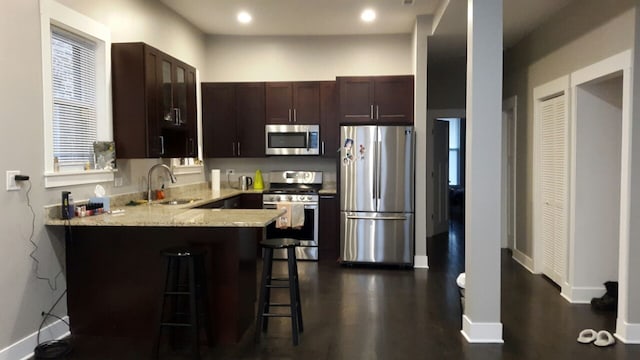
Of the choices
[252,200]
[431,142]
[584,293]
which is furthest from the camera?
[431,142]

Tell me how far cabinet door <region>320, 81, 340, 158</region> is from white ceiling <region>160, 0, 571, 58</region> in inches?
31.2

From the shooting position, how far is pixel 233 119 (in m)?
6.36

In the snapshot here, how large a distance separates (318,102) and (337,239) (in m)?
1.88

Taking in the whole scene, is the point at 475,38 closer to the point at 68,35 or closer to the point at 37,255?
the point at 68,35

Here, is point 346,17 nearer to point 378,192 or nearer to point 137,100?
point 378,192

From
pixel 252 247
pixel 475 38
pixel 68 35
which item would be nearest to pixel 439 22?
pixel 475 38

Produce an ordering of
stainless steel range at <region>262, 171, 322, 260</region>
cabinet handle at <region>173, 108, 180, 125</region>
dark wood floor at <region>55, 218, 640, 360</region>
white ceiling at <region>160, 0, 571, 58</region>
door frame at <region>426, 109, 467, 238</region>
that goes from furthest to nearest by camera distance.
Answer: door frame at <region>426, 109, 467, 238</region> → stainless steel range at <region>262, 171, 322, 260</region> → white ceiling at <region>160, 0, 571, 58</region> → cabinet handle at <region>173, 108, 180, 125</region> → dark wood floor at <region>55, 218, 640, 360</region>

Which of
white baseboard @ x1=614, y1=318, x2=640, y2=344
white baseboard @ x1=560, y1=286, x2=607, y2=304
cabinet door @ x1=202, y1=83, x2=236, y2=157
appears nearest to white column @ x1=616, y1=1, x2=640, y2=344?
white baseboard @ x1=614, y1=318, x2=640, y2=344

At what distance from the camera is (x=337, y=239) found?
237 inches

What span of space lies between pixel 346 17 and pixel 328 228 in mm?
2672

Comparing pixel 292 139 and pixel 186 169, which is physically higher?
pixel 292 139

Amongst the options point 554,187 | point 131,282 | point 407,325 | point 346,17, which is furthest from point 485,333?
point 346,17

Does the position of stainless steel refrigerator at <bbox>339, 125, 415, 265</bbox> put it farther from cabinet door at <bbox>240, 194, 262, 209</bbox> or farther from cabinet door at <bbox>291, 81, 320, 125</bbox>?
cabinet door at <bbox>240, 194, 262, 209</bbox>

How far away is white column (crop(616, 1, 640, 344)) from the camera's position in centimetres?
336
